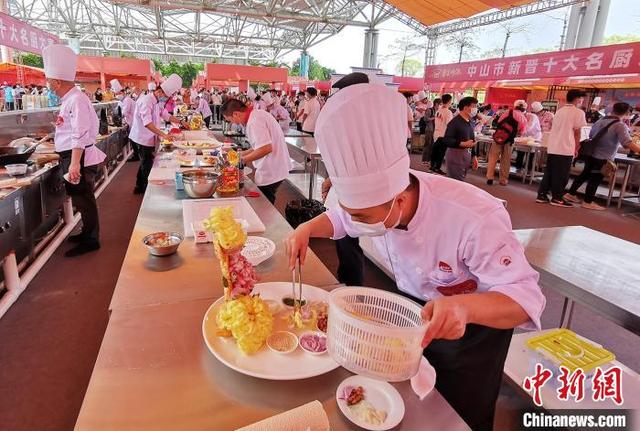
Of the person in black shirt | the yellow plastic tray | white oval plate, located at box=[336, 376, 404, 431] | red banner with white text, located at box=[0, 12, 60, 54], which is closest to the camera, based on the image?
white oval plate, located at box=[336, 376, 404, 431]

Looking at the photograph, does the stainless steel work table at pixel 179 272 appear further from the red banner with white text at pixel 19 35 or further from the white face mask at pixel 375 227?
the red banner with white text at pixel 19 35

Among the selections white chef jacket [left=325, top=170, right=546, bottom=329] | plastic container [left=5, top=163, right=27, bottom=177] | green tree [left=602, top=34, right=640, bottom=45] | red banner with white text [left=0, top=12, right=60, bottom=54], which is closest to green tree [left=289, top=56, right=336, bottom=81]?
green tree [left=602, top=34, right=640, bottom=45]

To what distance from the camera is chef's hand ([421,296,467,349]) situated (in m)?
0.78

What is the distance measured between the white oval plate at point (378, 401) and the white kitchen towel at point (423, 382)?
0.05 meters

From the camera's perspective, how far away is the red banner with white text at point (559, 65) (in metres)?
6.88

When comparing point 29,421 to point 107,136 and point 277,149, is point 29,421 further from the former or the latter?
point 107,136

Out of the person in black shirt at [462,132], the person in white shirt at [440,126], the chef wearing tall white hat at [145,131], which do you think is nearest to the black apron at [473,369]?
the person in black shirt at [462,132]

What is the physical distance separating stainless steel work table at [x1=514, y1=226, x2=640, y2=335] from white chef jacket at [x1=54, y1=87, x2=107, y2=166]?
11.2 feet

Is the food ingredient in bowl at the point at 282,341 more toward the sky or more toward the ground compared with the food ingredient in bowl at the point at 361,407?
more toward the sky

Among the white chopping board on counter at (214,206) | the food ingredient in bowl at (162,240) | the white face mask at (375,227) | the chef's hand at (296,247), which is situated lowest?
the food ingredient in bowl at (162,240)

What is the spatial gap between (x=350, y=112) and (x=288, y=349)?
649 mm

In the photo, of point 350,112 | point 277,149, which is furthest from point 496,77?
point 350,112

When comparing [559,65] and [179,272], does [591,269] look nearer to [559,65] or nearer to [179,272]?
[179,272]

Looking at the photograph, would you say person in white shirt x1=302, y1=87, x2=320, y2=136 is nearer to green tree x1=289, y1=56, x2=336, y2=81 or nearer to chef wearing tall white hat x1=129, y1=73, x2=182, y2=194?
chef wearing tall white hat x1=129, y1=73, x2=182, y2=194
